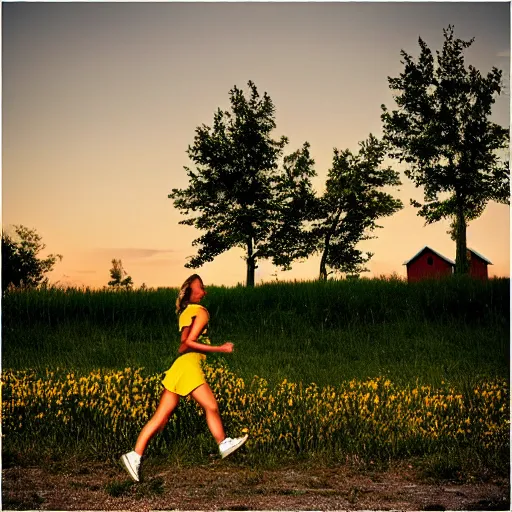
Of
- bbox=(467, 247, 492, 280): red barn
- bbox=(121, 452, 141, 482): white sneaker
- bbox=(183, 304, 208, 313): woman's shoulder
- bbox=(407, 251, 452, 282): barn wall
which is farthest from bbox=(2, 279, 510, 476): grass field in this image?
bbox=(183, 304, 208, 313): woman's shoulder

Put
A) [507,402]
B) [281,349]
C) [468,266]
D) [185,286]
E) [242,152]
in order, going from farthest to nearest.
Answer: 1. [242,152]
2. [468,266]
3. [281,349]
4. [507,402]
5. [185,286]

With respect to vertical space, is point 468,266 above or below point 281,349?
above

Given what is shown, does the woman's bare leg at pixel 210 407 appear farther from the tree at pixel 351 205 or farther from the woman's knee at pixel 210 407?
the tree at pixel 351 205

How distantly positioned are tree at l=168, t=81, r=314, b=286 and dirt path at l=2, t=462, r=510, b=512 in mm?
3147

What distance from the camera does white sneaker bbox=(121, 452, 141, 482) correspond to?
6.03 m

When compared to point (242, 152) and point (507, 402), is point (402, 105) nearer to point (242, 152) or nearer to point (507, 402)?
point (242, 152)

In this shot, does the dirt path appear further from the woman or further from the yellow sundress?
the yellow sundress

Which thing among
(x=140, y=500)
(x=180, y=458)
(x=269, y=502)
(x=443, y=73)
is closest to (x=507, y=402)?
(x=269, y=502)

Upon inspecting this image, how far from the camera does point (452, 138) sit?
34.5 feet

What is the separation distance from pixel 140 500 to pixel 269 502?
122 centimetres

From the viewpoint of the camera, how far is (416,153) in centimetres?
1035

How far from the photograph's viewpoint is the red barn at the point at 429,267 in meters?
10.6

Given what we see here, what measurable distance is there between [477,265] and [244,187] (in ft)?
12.5

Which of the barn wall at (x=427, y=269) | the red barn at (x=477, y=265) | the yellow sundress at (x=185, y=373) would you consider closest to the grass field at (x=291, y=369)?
the barn wall at (x=427, y=269)
